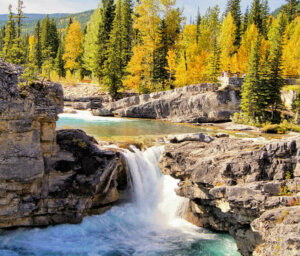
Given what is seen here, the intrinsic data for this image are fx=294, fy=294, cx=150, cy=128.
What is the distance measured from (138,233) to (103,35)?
45181 millimetres

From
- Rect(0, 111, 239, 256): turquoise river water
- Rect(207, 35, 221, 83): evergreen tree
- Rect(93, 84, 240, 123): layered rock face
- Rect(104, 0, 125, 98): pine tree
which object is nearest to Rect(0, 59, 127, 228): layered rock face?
Rect(0, 111, 239, 256): turquoise river water

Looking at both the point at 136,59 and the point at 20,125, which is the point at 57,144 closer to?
the point at 20,125

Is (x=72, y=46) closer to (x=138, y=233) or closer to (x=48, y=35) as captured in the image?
(x=48, y=35)

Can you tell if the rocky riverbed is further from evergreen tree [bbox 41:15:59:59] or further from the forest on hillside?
evergreen tree [bbox 41:15:59:59]

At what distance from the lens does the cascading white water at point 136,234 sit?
1289 centimetres

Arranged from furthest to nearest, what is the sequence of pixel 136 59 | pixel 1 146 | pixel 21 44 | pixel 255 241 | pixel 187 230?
pixel 136 59 < pixel 21 44 < pixel 187 230 < pixel 1 146 < pixel 255 241

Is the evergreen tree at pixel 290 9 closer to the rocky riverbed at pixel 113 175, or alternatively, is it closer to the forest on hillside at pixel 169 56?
the forest on hillside at pixel 169 56

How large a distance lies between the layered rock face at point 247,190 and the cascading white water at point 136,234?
3.75 feet

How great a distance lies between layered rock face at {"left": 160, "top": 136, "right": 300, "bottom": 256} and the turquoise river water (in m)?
1.10

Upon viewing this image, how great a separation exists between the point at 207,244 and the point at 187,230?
4.91 ft

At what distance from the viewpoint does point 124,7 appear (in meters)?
57.3

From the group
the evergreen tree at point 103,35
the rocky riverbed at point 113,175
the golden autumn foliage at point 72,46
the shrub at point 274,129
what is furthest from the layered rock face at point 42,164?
the golden autumn foliage at point 72,46

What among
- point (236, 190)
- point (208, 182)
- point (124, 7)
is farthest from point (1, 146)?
point (124, 7)

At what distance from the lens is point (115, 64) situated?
46.2 m
